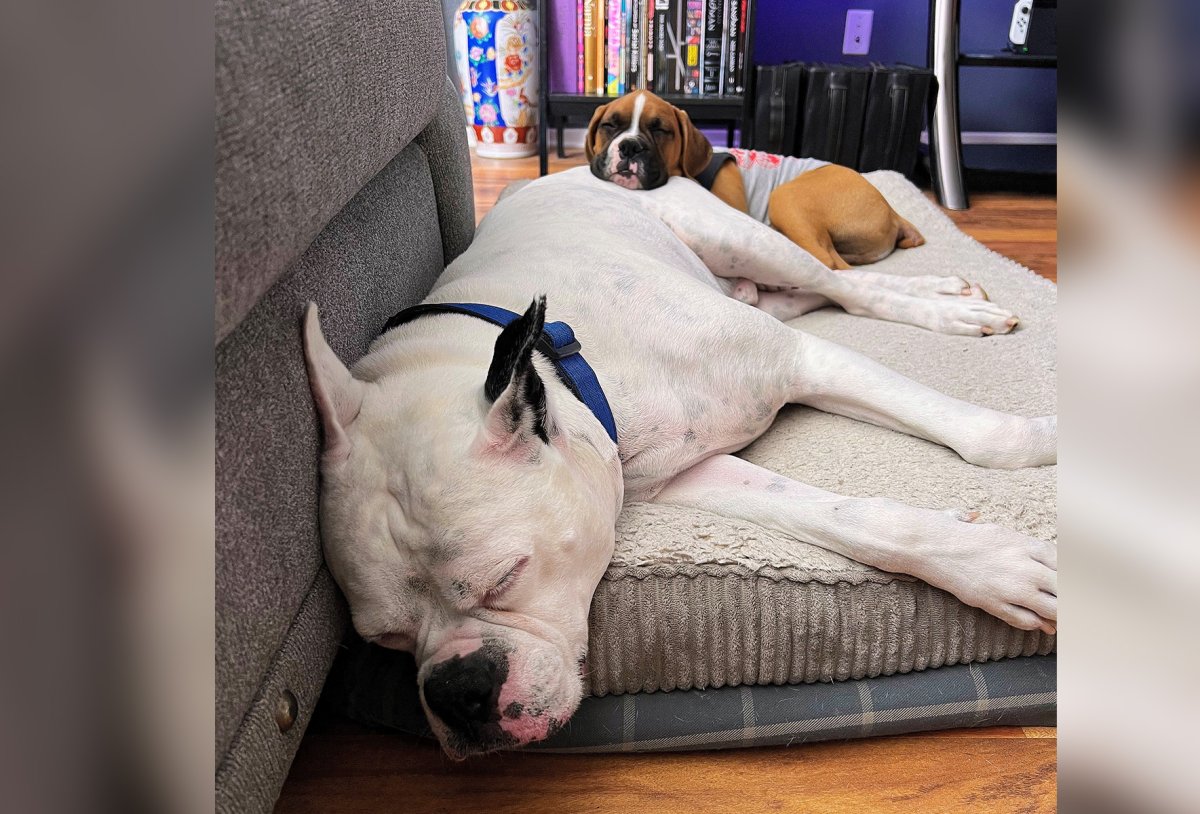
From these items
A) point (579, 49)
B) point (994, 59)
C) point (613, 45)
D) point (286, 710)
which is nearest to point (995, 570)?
point (286, 710)

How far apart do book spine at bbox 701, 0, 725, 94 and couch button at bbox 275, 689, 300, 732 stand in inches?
155

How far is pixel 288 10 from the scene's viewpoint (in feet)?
2.69

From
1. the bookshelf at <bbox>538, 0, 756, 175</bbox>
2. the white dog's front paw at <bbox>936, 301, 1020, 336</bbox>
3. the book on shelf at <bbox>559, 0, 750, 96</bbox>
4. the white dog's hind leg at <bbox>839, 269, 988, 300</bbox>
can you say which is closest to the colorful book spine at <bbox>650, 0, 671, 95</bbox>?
the book on shelf at <bbox>559, 0, 750, 96</bbox>

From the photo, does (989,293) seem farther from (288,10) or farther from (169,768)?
(169,768)

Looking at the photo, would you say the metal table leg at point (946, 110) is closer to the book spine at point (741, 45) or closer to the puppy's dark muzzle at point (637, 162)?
the book spine at point (741, 45)

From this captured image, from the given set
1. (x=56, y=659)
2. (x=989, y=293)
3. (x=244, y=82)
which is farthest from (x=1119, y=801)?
(x=989, y=293)

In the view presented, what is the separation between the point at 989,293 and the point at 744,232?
63 centimetres

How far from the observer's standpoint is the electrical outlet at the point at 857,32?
4422 millimetres

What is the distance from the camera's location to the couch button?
0.89 m

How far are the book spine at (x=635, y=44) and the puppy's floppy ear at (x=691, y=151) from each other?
1562 mm

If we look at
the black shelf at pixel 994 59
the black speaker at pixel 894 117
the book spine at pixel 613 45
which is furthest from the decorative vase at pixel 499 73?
the black shelf at pixel 994 59

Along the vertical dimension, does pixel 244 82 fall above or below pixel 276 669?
above

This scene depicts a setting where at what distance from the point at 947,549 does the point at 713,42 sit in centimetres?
366

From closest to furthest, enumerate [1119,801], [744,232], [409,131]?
[1119,801]
[409,131]
[744,232]
